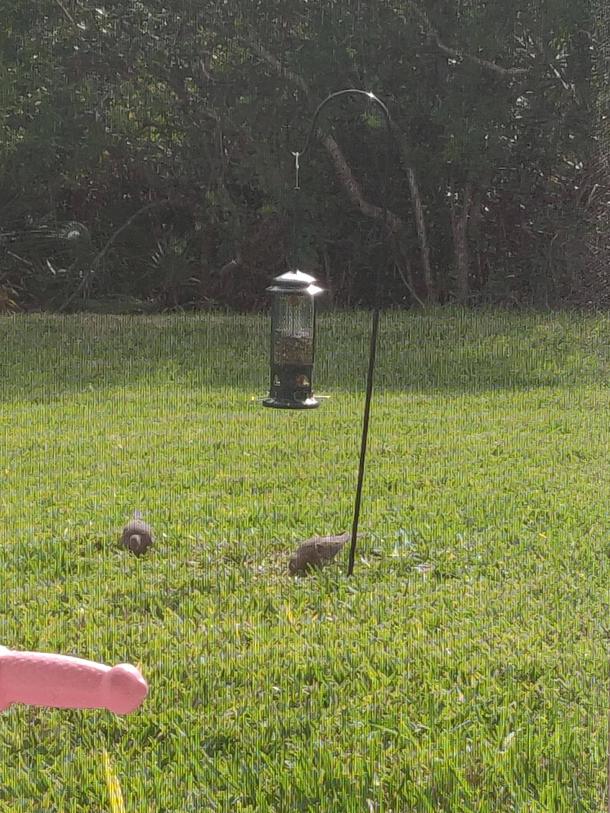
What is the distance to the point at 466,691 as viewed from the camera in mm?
1492

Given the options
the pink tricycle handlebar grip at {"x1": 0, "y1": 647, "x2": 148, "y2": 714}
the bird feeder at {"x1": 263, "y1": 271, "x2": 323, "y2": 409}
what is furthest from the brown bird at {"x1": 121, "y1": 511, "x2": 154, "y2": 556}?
the pink tricycle handlebar grip at {"x1": 0, "y1": 647, "x2": 148, "y2": 714}

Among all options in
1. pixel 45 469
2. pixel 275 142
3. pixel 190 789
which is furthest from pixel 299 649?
pixel 275 142

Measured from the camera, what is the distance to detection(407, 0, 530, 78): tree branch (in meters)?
3.26

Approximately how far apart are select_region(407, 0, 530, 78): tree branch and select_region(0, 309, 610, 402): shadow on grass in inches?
29.7

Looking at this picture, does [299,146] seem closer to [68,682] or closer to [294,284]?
[294,284]

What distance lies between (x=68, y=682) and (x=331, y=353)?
3.19m

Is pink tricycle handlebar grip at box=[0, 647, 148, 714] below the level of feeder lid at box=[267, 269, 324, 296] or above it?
below

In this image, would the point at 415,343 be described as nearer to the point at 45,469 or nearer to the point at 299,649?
the point at 45,469

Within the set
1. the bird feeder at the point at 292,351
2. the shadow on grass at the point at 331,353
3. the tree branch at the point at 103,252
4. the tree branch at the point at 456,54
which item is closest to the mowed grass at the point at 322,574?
the shadow on grass at the point at 331,353

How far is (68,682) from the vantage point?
0.46 meters

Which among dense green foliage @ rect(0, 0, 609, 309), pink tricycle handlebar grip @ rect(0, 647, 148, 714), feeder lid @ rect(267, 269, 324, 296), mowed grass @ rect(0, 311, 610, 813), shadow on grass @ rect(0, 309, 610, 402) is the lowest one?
mowed grass @ rect(0, 311, 610, 813)

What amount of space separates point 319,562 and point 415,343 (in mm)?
1768

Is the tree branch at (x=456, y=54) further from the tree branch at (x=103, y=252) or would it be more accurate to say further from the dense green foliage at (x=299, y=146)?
the tree branch at (x=103, y=252)

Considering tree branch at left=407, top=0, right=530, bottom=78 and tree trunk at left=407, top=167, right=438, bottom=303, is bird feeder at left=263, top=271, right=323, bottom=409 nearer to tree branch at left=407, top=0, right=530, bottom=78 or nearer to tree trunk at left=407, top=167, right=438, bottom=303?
tree trunk at left=407, top=167, right=438, bottom=303
